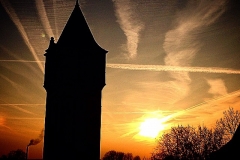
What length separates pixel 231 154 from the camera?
21734 mm

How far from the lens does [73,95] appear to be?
27.4 meters

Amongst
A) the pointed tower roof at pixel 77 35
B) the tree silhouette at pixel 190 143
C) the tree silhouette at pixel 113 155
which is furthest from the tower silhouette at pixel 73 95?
the tree silhouette at pixel 113 155

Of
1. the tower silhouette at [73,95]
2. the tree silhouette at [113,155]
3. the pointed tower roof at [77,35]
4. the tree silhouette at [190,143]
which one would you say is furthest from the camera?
the tree silhouette at [113,155]

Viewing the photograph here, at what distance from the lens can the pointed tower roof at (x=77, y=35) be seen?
2942cm

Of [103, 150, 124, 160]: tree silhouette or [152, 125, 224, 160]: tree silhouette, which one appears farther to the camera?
[103, 150, 124, 160]: tree silhouette

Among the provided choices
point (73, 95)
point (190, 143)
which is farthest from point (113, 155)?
point (73, 95)

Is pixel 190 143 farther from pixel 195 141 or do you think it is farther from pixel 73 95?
pixel 73 95

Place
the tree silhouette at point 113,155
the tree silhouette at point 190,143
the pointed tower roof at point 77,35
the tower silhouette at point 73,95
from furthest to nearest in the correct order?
the tree silhouette at point 113,155
the tree silhouette at point 190,143
the pointed tower roof at point 77,35
the tower silhouette at point 73,95

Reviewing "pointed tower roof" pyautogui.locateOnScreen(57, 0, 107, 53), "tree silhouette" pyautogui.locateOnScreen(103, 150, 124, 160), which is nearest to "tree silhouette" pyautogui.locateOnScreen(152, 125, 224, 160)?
"pointed tower roof" pyautogui.locateOnScreen(57, 0, 107, 53)

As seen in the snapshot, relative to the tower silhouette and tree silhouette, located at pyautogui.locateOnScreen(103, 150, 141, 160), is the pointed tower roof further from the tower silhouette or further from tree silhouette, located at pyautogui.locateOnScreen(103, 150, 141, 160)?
tree silhouette, located at pyautogui.locateOnScreen(103, 150, 141, 160)

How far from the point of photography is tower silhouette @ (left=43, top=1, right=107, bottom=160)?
85.5ft

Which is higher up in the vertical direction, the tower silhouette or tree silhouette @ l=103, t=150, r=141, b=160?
A: the tower silhouette

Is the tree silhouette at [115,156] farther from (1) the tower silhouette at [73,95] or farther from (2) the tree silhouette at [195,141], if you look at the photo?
(1) the tower silhouette at [73,95]

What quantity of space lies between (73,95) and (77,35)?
7.36m
